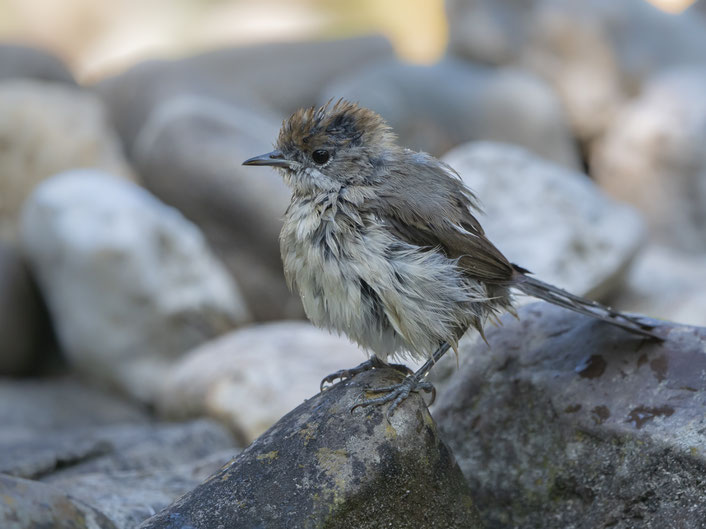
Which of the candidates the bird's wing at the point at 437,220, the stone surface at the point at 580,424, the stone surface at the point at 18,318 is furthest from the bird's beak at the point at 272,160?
the stone surface at the point at 18,318

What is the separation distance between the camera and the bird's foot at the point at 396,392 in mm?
3143

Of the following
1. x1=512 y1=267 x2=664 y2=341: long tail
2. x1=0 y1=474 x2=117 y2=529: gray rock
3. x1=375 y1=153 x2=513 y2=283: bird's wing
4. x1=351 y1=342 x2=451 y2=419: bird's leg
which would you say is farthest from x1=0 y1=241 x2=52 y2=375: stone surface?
x1=512 y1=267 x2=664 y2=341: long tail

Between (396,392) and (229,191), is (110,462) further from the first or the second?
(229,191)

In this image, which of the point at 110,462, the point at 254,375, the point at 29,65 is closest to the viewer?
the point at 110,462

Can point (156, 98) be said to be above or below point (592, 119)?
above

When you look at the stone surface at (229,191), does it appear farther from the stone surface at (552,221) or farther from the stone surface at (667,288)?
the stone surface at (667,288)

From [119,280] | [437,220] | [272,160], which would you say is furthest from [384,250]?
[119,280]

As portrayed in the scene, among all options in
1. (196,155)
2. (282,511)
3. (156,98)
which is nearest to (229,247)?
(196,155)

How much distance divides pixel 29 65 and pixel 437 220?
8185 millimetres

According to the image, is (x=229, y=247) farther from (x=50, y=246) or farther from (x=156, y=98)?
(x=156, y=98)

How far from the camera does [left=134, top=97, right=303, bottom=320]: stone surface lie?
8188 mm

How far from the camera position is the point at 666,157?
31.9ft

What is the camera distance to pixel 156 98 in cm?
1027

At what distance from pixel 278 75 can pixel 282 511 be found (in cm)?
912
